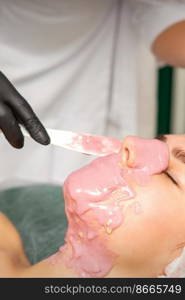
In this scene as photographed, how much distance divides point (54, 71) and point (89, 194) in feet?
3.29

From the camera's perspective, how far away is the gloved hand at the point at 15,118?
41.1 inches

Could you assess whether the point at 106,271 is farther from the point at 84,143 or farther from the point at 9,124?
the point at 9,124

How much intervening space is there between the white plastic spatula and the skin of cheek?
152mm

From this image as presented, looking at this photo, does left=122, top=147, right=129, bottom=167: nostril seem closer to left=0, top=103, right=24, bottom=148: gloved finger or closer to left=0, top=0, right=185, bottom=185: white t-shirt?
left=0, top=103, right=24, bottom=148: gloved finger

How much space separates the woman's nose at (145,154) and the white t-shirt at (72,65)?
71 cm

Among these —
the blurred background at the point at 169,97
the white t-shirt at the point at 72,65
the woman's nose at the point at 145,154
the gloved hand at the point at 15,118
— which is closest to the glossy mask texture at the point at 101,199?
the woman's nose at the point at 145,154

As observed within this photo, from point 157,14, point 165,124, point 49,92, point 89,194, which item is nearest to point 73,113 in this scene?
point 49,92

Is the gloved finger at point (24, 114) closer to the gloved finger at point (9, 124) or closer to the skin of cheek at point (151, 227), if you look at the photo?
the gloved finger at point (9, 124)

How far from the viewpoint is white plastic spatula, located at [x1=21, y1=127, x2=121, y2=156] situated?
1.05 metres

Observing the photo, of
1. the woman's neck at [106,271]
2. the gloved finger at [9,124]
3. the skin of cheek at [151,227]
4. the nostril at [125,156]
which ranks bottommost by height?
the woman's neck at [106,271]

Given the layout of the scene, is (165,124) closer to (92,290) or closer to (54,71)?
(54,71)

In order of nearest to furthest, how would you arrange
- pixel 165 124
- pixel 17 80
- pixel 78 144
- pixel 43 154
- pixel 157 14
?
pixel 78 144 → pixel 157 14 → pixel 17 80 → pixel 43 154 → pixel 165 124

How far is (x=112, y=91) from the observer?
6.64 ft

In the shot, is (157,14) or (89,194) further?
(157,14)
